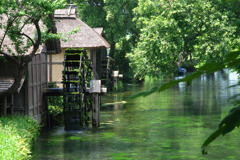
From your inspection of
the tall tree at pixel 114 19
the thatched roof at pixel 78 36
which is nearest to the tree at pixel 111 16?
the tall tree at pixel 114 19

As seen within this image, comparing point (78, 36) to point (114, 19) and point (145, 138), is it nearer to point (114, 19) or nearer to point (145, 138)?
point (114, 19)

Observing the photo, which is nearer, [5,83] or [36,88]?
[5,83]

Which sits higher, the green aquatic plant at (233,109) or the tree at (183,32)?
the tree at (183,32)

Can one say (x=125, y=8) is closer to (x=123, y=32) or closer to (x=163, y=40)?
(x=123, y=32)

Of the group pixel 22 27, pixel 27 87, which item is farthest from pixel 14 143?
pixel 27 87

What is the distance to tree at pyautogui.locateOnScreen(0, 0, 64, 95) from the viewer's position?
14.3 meters

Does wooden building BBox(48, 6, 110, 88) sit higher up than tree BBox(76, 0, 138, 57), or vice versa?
tree BBox(76, 0, 138, 57)

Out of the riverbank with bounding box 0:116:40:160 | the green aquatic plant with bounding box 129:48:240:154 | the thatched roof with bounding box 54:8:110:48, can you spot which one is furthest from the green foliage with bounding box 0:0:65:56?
the thatched roof with bounding box 54:8:110:48

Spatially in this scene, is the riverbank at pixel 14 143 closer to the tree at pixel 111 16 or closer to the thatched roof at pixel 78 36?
the thatched roof at pixel 78 36

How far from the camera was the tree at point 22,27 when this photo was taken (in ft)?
47.0

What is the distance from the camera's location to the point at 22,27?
49.9ft

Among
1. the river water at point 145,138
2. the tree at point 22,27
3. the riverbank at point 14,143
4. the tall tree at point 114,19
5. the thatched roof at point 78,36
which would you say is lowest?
the river water at point 145,138

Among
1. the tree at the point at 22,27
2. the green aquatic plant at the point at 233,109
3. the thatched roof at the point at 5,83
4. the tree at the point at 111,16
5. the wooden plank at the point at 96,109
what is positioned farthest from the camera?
the tree at the point at 111,16

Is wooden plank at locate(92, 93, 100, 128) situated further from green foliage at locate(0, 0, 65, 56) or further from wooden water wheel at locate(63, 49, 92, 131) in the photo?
green foliage at locate(0, 0, 65, 56)
